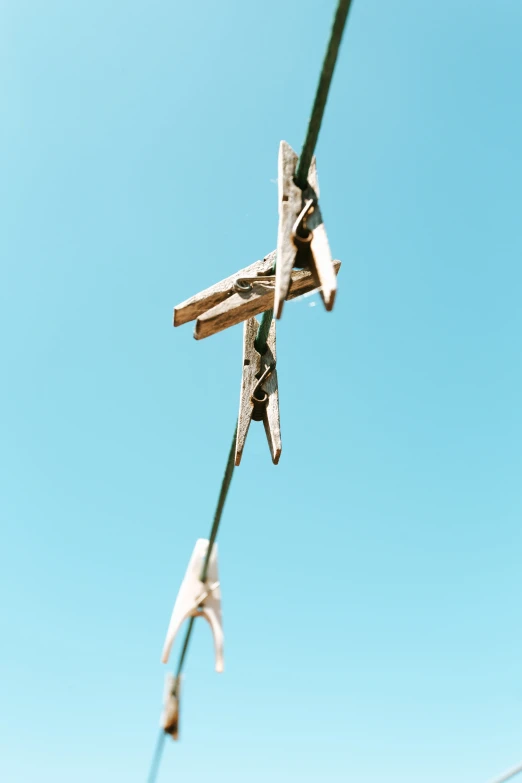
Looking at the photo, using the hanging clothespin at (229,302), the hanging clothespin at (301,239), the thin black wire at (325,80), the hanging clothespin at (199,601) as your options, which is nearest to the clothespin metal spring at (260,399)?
the hanging clothespin at (229,302)

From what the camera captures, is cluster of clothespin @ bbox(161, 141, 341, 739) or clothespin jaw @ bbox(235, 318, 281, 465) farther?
clothespin jaw @ bbox(235, 318, 281, 465)

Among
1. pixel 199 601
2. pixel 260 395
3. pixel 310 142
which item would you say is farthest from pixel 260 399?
pixel 310 142

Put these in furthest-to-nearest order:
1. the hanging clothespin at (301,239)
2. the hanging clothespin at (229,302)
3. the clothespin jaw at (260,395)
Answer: the clothespin jaw at (260,395)
the hanging clothespin at (229,302)
the hanging clothespin at (301,239)

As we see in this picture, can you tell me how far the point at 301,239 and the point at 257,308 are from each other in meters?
0.64

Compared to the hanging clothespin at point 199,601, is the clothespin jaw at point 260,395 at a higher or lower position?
higher

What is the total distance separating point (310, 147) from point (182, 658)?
1.55 metres

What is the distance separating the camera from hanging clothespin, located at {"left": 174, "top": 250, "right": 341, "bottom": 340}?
2.33 meters

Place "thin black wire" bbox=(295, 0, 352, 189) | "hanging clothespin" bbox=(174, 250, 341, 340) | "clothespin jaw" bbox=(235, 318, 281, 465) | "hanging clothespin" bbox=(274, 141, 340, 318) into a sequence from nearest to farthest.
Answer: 1. "thin black wire" bbox=(295, 0, 352, 189)
2. "hanging clothespin" bbox=(274, 141, 340, 318)
3. "hanging clothespin" bbox=(174, 250, 341, 340)
4. "clothespin jaw" bbox=(235, 318, 281, 465)

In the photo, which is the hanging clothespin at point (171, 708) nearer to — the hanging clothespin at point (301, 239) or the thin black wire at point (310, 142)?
the thin black wire at point (310, 142)

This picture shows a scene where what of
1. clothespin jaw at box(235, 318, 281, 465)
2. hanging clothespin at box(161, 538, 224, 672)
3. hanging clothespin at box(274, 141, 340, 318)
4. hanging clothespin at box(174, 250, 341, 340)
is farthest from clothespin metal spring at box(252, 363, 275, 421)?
hanging clothespin at box(274, 141, 340, 318)

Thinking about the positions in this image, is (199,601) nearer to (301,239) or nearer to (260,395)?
(260,395)

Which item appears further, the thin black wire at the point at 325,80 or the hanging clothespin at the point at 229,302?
the hanging clothespin at the point at 229,302

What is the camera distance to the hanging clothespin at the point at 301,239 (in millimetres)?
1674

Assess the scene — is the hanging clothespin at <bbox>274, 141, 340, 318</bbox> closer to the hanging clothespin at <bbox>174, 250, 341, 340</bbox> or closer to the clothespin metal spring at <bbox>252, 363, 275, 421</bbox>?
the hanging clothespin at <bbox>174, 250, 341, 340</bbox>
